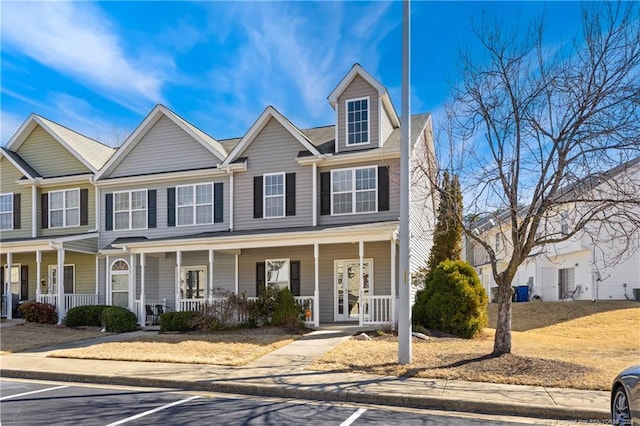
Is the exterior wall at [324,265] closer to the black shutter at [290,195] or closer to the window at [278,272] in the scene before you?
the window at [278,272]

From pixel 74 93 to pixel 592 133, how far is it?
24.9m

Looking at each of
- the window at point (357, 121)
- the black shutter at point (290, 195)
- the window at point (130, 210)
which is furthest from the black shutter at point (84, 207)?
the window at point (357, 121)

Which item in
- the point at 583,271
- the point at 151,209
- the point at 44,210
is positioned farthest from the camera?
the point at 583,271

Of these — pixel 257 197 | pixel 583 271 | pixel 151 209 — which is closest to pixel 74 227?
pixel 151 209

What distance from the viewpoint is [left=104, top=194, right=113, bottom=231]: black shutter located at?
874 inches

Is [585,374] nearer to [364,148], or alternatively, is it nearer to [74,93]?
[364,148]

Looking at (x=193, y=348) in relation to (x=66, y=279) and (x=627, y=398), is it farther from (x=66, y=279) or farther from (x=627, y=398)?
(x=66, y=279)

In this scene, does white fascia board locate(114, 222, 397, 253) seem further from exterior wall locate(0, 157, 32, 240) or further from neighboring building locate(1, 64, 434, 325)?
exterior wall locate(0, 157, 32, 240)

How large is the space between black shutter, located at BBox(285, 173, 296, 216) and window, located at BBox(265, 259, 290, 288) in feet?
6.53

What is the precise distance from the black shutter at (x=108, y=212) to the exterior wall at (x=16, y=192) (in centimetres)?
397

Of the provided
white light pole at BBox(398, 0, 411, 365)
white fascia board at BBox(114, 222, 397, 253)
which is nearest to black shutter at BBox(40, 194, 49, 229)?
white fascia board at BBox(114, 222, 397, 253)

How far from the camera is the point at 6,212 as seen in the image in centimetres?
2391

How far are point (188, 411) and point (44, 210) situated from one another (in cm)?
1912

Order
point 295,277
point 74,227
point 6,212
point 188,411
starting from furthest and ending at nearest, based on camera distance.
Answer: point 6,212
point 74,227
point 295,277
point 188,411
